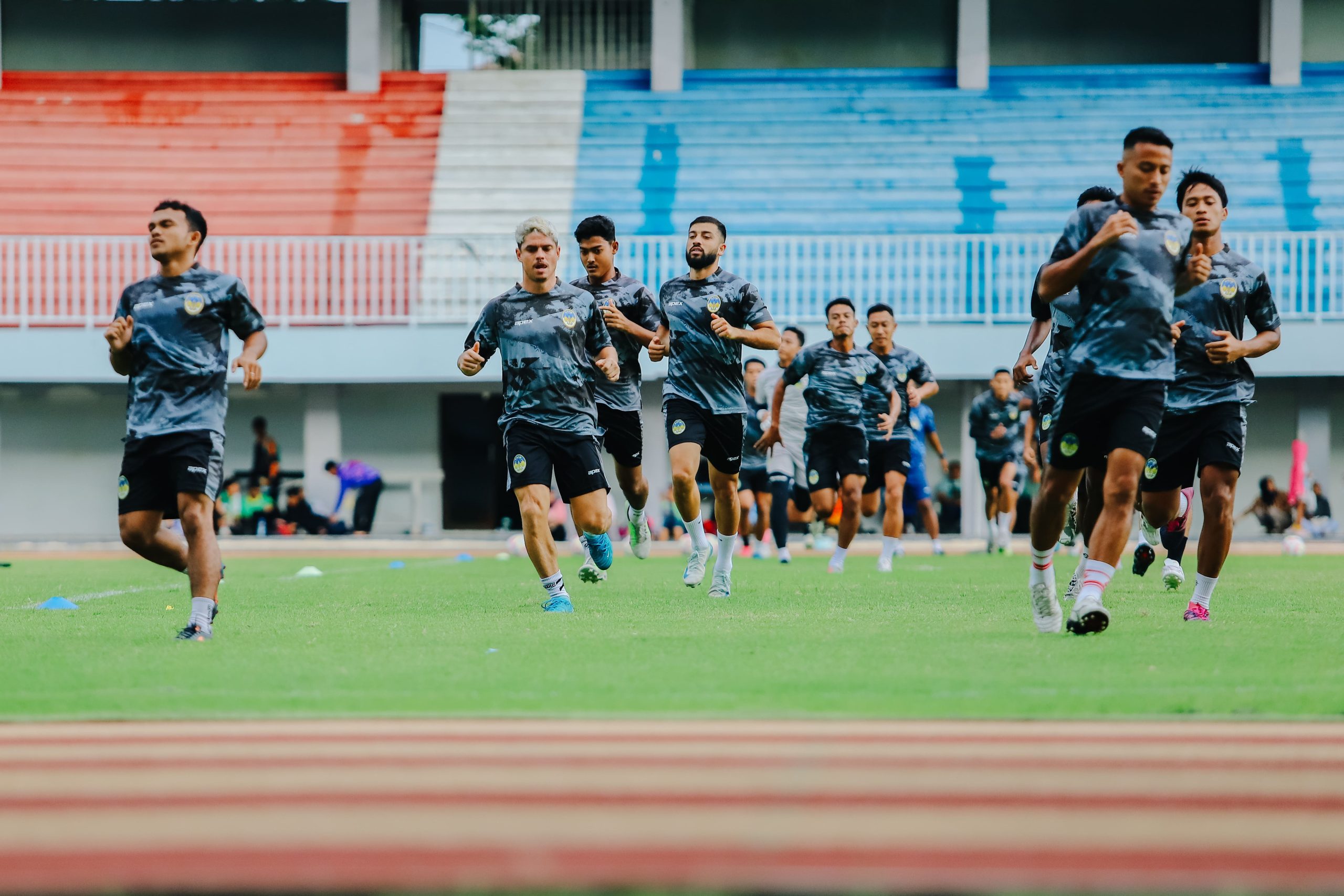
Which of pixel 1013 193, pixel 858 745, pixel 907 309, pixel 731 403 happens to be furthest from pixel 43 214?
pixel 858 745

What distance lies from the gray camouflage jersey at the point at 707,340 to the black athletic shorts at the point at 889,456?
3.96 metres

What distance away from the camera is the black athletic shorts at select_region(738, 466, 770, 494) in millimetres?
15961

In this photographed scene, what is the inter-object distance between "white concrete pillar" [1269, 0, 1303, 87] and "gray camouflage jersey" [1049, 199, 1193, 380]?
79.0 feet

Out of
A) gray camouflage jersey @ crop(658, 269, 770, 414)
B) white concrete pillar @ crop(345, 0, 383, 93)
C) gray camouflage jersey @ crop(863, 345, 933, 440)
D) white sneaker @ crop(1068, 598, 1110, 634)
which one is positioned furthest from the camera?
white concrete pillar @ crop(345, 0, 383, 93)

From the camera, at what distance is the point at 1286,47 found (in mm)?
28516

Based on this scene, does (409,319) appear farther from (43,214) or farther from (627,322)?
(627,322)

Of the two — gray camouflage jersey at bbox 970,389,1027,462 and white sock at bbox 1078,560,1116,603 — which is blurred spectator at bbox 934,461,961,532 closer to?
gray camouflage jersey at bbox 970,389,1027,462

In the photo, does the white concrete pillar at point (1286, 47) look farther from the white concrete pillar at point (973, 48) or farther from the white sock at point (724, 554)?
the white sock at point (724, 554)

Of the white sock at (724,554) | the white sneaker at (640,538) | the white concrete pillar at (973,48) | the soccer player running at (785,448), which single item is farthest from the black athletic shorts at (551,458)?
the white concrete pillar at (973,48)

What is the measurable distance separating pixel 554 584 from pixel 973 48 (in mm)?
22597

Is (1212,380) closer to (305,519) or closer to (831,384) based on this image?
(831,384)

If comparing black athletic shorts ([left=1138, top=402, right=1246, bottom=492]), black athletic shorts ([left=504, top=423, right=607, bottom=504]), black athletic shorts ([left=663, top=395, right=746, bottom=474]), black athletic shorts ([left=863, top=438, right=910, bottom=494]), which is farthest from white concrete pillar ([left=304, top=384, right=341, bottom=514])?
black athletic shorts ([left=1138, top=402, right=1246, bottom=492])

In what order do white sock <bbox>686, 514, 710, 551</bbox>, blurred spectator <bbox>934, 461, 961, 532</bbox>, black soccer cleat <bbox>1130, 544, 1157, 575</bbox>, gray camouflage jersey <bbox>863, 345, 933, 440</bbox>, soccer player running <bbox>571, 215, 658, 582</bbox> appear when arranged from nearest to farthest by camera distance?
1. soccer player running <bbox>571, 215, 658, 582</bbox>
2. white sock <bbox>686, 514, 710, 551</bbox>
3. black soccer cleat <bbox>1130, 544, 1157, 575</bbox>
4. gray camouflage jersey <bbox>863, 345, 933, 440</bbox>
5. blurred spectator <bbox>934, 461, 961, 532</bbox>

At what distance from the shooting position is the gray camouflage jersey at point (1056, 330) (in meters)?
7.22
